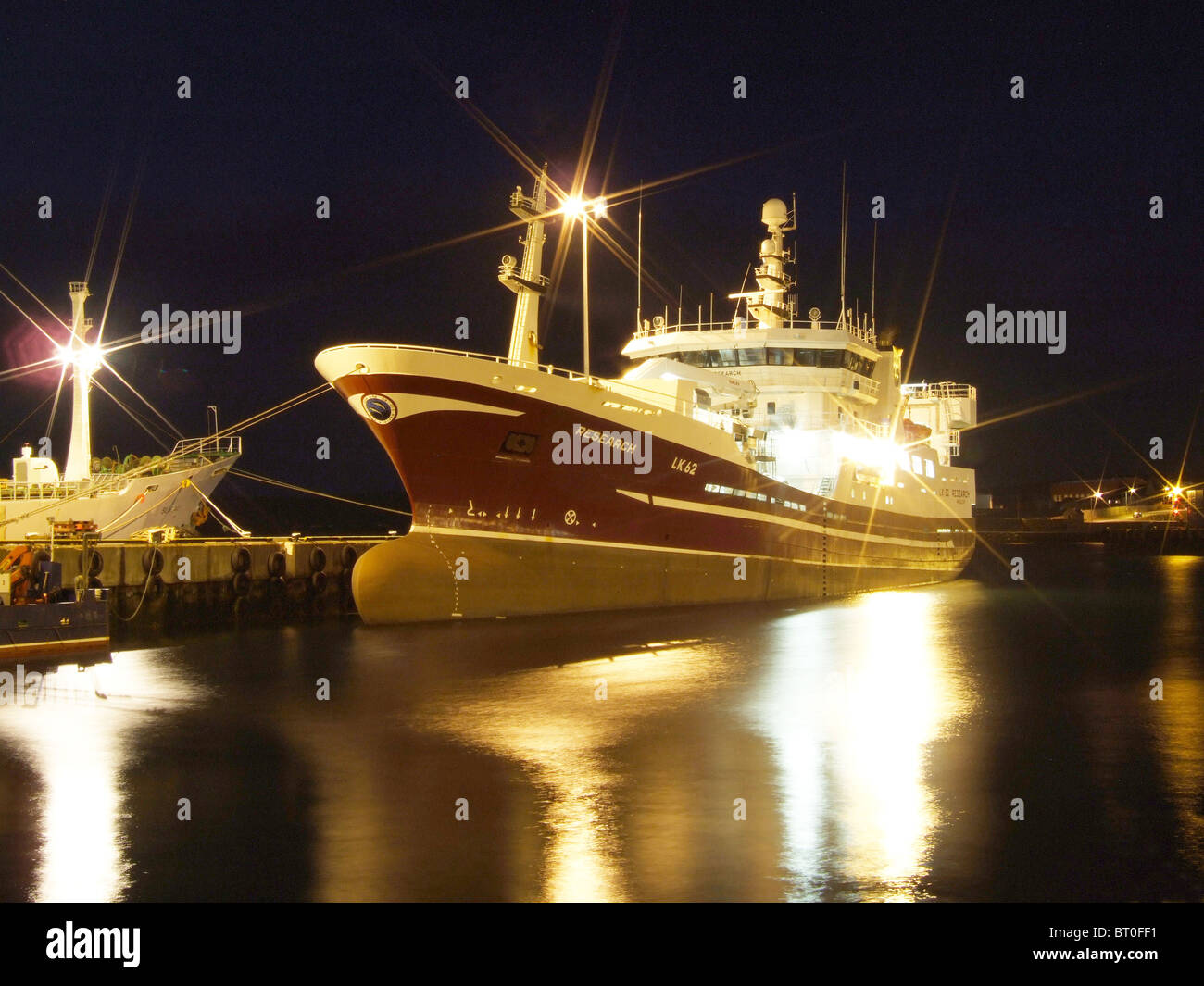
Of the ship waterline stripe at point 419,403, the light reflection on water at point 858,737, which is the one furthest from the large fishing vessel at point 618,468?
the light reflection on water at point 858,737

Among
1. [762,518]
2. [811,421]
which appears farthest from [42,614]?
[811,421]

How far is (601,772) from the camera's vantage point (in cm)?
1154

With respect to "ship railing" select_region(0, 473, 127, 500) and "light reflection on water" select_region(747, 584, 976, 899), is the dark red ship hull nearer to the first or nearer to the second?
"light reflection on water" select_region(747, 584, 976, 899)

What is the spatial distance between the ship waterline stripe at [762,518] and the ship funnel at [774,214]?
1156 centimetres

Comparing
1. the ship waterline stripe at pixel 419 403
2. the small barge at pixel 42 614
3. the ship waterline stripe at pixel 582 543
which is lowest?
the small barge at pixel 42 614

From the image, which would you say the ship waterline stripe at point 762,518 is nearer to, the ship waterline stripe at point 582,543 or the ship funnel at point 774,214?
the ship waterline stripe at point 582,543

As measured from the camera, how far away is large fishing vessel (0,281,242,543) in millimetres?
36156

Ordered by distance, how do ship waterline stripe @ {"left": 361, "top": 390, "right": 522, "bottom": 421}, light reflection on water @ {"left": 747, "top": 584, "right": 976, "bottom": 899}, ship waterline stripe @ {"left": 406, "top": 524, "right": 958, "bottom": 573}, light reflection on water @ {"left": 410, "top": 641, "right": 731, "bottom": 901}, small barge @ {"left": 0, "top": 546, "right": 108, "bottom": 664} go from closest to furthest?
light reflection on water @ {"left": 410, "top": 641, "right": 731, "bottom": 901} < light reflection on water @ {"left": 747, "top": 584, "right": 976, "bottom": 899} < small barge @ {"left": 0, "top": 546, "right": 108, "bottom": 664} < ship waterline stripe @ {"left": 361, "top": 390, "right": 522, "bottom": 421} < ship waterline stripe @ {"left": 406, "top": 524, "right": 958, "bottom": 573}

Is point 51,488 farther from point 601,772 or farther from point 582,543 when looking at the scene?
point 601,772

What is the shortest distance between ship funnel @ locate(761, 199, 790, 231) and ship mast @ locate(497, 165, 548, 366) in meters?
13.7

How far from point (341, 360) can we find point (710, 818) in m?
16.4

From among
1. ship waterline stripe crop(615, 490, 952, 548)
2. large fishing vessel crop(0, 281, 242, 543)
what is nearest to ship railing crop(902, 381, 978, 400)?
ship waterline stripe crop(615, 490, 952, 548)

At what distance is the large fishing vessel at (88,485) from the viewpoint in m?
36.2
